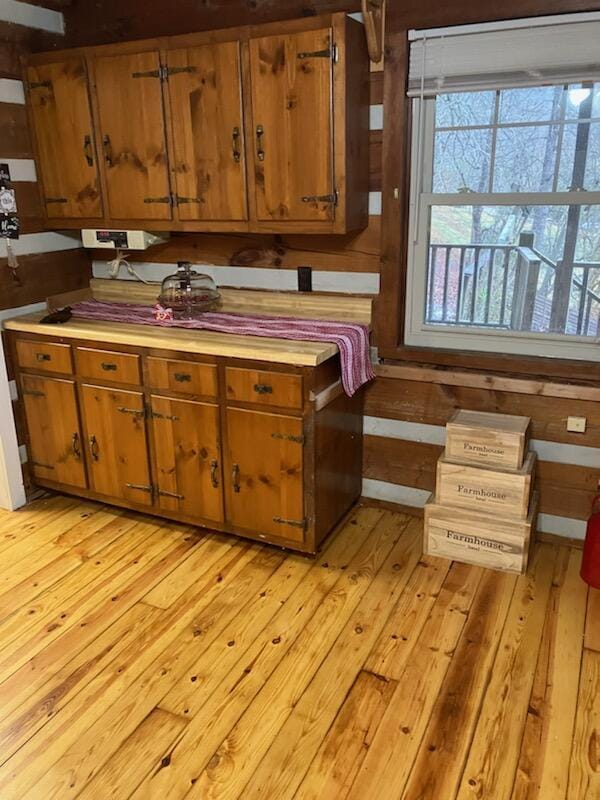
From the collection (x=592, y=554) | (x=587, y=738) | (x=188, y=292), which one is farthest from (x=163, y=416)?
(x=587, y=738)

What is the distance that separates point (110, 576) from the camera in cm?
275

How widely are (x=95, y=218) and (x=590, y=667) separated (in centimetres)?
277

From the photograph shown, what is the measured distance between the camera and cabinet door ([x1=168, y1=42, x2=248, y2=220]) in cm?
268

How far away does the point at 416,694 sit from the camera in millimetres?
2105

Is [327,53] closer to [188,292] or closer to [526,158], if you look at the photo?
[526,158]

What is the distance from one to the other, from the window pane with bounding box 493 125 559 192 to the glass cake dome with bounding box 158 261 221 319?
4.59ft

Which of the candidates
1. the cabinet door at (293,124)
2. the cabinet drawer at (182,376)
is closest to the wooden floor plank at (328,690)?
the cabinet drawer at (182,376)

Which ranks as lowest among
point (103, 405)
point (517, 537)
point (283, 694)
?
point (283, 694)

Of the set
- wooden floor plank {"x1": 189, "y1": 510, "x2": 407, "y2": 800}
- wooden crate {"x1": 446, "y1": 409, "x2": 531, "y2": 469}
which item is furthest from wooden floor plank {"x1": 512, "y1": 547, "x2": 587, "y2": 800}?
wooden floor plank {"x1": 189, "y1": 510, "x2": 407, "y2": 800}

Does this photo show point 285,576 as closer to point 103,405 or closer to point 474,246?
point 103,405

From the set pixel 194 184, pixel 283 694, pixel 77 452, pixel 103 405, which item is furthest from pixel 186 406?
pixel 283 694

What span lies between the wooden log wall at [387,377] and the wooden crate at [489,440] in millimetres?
122

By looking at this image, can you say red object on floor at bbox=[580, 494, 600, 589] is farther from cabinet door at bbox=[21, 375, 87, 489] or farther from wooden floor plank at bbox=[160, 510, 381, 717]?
cabinet door at bbox=[21, 375, 87, 489]

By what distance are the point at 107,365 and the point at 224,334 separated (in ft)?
1.86
